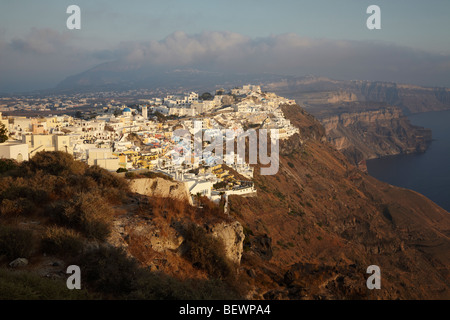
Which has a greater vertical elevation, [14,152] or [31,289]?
[14,152]

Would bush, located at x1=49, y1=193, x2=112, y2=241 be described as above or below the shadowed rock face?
above

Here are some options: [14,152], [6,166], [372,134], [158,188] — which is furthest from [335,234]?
[372,134]

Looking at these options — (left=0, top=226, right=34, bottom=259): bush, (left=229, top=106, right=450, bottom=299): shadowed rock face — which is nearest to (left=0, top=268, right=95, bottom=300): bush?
(left=0, top=226, right=34, bottom=259): bush

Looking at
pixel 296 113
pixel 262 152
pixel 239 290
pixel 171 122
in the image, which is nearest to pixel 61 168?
pixel 239 290

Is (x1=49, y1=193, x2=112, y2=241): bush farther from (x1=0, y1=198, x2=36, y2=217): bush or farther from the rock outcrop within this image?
the rock outcrop

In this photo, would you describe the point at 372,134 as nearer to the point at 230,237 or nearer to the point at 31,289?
the point at 230,237
